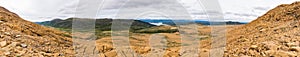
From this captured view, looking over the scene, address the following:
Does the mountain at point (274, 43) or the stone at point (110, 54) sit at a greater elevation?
the mountain at point (274, 43)

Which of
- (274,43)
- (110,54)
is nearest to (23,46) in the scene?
(110,54)

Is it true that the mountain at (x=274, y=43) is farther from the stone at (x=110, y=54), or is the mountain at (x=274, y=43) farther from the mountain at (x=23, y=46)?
the mountain at (x=23, y=46)

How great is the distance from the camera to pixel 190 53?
1413cm

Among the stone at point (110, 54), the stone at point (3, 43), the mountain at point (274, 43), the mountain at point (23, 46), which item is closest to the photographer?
the mountain at point (23, 46)

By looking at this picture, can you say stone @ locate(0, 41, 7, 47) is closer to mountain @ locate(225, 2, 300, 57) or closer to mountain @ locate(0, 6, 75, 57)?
mountain @ locate(0, 6, 75, 57)

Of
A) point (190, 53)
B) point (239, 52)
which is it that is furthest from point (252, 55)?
point (190, 53)

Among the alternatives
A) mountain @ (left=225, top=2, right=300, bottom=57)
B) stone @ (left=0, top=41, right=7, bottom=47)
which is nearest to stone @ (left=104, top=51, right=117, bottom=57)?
stone @ (left=0, top=41, right=7, bottom=47)

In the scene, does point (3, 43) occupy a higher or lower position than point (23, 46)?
higher

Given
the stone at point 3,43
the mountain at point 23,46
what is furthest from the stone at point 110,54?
the stone at point 3,43

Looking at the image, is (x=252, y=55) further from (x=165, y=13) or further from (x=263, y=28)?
(x=165, y=13)

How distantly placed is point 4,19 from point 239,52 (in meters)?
9.56

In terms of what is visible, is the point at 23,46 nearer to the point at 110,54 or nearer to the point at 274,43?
the point at 110,54

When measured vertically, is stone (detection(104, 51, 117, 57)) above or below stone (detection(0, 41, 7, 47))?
below

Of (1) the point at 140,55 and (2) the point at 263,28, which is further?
(2) the point at 263,28
